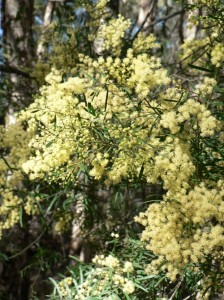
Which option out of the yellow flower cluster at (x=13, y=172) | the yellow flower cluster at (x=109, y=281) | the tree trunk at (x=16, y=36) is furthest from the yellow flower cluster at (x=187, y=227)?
the tree trunk at (x=16, y=36)

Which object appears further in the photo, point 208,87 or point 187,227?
point 208,87

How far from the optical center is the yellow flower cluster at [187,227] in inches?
70.3

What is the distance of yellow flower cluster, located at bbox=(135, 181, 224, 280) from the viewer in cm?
179

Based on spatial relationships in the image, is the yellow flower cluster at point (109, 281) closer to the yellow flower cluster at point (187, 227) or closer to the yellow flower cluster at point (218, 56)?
the yellow flower cluster at point (187, 227)

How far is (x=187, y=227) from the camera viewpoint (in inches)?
76.9

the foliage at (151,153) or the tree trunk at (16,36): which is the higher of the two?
the tree trunk at (16,36)

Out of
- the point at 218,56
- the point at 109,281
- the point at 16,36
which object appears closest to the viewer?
the point at 218,56

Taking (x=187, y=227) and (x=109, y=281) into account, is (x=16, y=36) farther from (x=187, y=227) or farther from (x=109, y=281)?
(x=187, y=227)

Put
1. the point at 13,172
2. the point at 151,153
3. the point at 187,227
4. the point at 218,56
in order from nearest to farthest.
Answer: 1. the point at 187,227
2. the point at 151,153
3. the point at 218,56
4. the point at 13,172

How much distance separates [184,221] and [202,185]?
188 mm

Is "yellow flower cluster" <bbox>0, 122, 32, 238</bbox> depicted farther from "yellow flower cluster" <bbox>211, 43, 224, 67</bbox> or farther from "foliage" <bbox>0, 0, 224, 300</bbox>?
"yellow flower cluster" <bbox>211, 43, 224, 67</bbox>

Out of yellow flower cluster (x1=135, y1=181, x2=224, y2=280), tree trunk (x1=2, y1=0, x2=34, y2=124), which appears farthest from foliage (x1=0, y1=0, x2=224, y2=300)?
tree trunk (x1=2, y1=0, x2=34, y2=124)

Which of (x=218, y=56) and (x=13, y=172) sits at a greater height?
(x=218, y=56)

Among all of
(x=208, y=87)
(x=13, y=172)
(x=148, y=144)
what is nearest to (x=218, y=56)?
(x=208, y=87)
